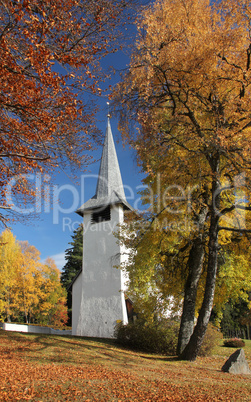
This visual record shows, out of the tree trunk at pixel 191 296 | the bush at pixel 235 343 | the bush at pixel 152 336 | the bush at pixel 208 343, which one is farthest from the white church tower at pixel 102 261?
the tree trunk at pixel 191 296

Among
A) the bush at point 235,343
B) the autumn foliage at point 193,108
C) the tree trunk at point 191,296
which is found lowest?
the bush at point 235,343

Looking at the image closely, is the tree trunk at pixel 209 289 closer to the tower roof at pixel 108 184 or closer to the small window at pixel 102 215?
the tower roof at pixel 108 184

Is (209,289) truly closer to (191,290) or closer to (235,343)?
(191,290)

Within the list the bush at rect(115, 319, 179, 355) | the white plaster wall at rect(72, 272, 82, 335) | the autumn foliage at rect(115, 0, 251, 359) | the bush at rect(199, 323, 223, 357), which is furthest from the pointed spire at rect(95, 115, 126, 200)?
the autumn foliage at rect(115, 0, 251, 359)

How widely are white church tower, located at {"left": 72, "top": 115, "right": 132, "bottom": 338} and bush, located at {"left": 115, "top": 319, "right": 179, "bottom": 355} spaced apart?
19.4ft

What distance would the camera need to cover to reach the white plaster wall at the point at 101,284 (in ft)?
67.7

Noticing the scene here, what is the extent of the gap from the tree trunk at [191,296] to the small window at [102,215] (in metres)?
12.9

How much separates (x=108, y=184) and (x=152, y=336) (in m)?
14.3

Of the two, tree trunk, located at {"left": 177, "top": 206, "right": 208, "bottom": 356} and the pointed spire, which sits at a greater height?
the pointed spire

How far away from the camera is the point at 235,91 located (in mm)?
8844

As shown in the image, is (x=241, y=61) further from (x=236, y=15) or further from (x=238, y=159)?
(x=238, y=159)

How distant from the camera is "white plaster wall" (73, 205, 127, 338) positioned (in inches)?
813

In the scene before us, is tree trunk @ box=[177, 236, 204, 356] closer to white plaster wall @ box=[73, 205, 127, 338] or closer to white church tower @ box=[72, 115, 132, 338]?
white church tower @ box=[72, 115, 132, 338]

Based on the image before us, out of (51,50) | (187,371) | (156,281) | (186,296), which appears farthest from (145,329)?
(51,50)
